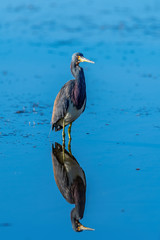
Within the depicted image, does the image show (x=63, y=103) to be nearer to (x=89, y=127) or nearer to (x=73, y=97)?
(x=73, y=97)

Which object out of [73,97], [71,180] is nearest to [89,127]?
[73,97]

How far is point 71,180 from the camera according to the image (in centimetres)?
611

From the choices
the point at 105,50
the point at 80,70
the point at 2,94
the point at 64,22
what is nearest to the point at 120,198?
the point at 80,70

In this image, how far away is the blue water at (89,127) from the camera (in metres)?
5.04

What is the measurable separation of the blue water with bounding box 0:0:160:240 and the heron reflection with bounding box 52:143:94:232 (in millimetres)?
73

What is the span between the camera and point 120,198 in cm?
547

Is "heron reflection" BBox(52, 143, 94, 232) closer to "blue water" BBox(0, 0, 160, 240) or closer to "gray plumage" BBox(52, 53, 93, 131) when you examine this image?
"blue water" BBox(0, 0, 160, 240)

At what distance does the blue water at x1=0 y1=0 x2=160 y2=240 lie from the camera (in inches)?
199

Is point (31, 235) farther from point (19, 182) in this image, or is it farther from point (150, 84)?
point (150, 84)

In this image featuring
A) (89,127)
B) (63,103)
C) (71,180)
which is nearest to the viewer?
(71,180)

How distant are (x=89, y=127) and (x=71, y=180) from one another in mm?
2251

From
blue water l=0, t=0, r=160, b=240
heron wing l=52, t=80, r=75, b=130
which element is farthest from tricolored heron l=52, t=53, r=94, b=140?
blue water l=0, t=0, r=160, b=240

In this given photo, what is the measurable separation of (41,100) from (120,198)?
470 cm

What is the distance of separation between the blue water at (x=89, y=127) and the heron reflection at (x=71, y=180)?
0.07 meters
